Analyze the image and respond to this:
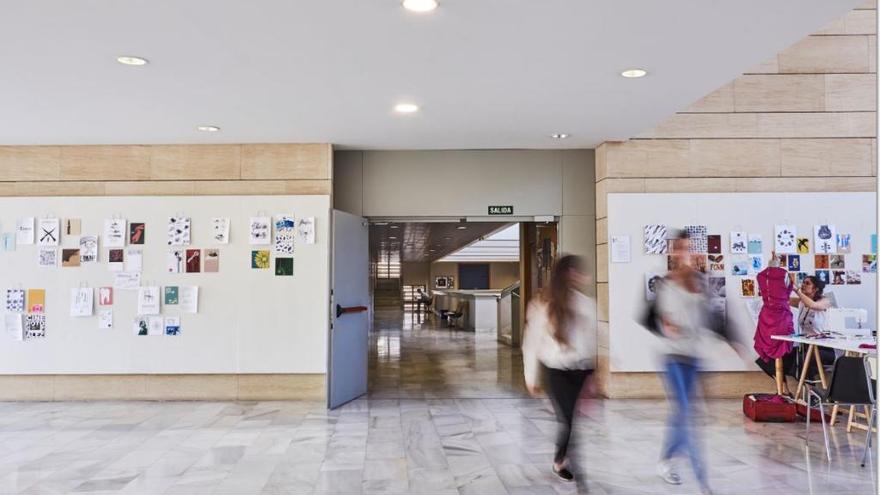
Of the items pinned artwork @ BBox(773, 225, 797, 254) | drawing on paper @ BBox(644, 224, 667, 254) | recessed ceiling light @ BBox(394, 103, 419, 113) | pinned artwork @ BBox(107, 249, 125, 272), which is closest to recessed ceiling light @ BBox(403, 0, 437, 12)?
recessed ceiling light @ BBox(394, 103, 419, 113)

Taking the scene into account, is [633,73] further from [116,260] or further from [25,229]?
[25,229]

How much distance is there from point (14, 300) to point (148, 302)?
1525 mm

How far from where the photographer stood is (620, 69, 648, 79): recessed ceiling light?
4930mm

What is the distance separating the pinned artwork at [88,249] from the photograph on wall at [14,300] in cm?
78

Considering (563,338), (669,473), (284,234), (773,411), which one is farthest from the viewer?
(284,234)

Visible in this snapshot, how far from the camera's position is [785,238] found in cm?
747

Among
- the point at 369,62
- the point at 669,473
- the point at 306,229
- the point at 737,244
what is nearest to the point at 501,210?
the point at 306,229

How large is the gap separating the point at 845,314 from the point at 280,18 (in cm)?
611

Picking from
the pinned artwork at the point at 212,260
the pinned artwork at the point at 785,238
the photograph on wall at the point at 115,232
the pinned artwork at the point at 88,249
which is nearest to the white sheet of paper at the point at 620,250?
the pinned artwork at the point at 785,238

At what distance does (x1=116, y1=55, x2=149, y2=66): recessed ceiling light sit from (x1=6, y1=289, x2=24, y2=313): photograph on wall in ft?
13.3

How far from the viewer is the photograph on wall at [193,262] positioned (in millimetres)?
7402

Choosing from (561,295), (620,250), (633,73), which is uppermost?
(633,73)

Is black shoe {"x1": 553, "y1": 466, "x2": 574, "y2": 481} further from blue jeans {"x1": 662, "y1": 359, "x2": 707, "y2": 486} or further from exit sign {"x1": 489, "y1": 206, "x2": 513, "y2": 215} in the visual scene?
exit sign {"x1": 489, "y1": 206, "x2": 513, "y2": 215}

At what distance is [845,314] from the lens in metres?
6.60
